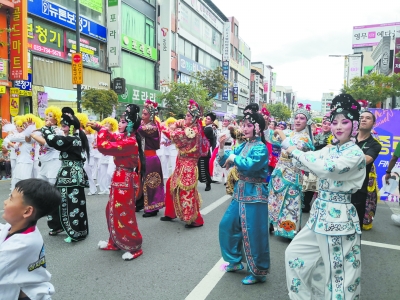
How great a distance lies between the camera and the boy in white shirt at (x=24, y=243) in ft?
6.44

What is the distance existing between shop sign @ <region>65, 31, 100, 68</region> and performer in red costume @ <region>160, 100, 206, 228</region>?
14.4 metres

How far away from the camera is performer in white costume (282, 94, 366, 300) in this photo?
2.70 metres

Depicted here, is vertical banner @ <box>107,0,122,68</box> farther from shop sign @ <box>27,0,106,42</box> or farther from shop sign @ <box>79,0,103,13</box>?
shop sign @ <box>79,0,103,13</box>

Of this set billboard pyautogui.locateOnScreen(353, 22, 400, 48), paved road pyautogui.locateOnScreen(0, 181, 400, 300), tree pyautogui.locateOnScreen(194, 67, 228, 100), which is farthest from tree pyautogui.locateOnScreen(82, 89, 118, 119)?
billboard pyautogui.locateOnScreen(353, 22, 400, 48)

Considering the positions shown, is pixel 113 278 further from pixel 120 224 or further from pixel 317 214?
pixel 317 214

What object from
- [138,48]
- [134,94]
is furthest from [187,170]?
[138,48]

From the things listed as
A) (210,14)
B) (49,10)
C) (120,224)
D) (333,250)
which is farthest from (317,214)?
(210,14)

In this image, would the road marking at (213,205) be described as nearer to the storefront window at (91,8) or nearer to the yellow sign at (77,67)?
the yellow sign at (77,67)

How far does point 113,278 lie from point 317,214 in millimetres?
2165

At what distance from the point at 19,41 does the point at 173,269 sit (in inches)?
520

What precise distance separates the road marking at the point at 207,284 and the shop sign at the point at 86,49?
54.5ft

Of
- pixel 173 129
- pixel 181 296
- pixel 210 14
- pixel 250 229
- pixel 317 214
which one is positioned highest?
pixel 210 14

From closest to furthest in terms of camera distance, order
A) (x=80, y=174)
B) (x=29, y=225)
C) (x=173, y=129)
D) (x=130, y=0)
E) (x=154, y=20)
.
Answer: (x=29, y=225) < (x=80, y=174) < (x=173, y=129) < (x=130, y=0) < (x=154, y=20)

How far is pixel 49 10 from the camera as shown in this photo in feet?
54.1
